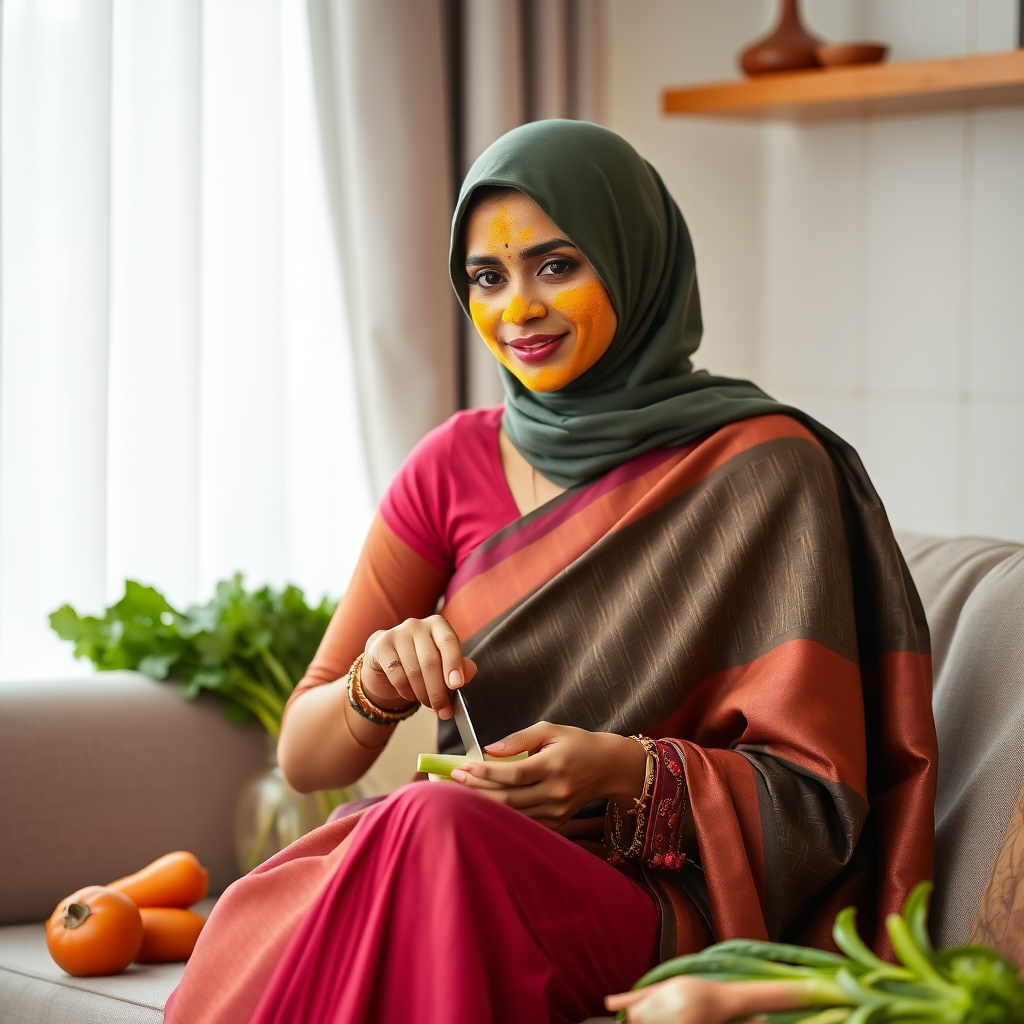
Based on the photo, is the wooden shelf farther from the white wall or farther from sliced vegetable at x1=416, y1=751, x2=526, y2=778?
sliced vegetable at x1=416, y1=751, x2=526, y2=778

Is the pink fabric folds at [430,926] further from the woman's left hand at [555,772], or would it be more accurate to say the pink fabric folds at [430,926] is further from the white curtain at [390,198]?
the white curtain at [390,198]

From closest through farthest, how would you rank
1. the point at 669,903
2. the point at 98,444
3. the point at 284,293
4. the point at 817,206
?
the point at 669,903 < the point at 98,444 < the point at 284,293 < the point at 817,206

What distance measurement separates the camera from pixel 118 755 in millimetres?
1922

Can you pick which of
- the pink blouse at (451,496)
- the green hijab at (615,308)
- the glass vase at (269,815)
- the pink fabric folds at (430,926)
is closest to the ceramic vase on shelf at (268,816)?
the glass vase at (269,815)

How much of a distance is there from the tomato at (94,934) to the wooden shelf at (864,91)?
1809 mm

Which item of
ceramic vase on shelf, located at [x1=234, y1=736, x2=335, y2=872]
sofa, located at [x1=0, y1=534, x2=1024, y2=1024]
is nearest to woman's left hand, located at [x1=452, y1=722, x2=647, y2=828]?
sofa, located at [x1=0, y1=534, x2=1024, y2=1024]

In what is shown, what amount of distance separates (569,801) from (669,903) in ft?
0.56

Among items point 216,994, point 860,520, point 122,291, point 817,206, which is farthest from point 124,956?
point 817,206

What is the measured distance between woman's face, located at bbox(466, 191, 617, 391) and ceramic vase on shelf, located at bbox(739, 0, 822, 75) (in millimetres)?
1208

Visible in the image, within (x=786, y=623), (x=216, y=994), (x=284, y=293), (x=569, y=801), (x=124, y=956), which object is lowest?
(x=124, y=956)

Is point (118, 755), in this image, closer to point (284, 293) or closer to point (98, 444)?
point (98, 444)

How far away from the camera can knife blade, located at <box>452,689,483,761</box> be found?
1392 mm

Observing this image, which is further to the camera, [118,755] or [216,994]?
[118,755]

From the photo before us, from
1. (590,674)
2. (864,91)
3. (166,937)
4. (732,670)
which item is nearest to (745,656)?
(732,670)
